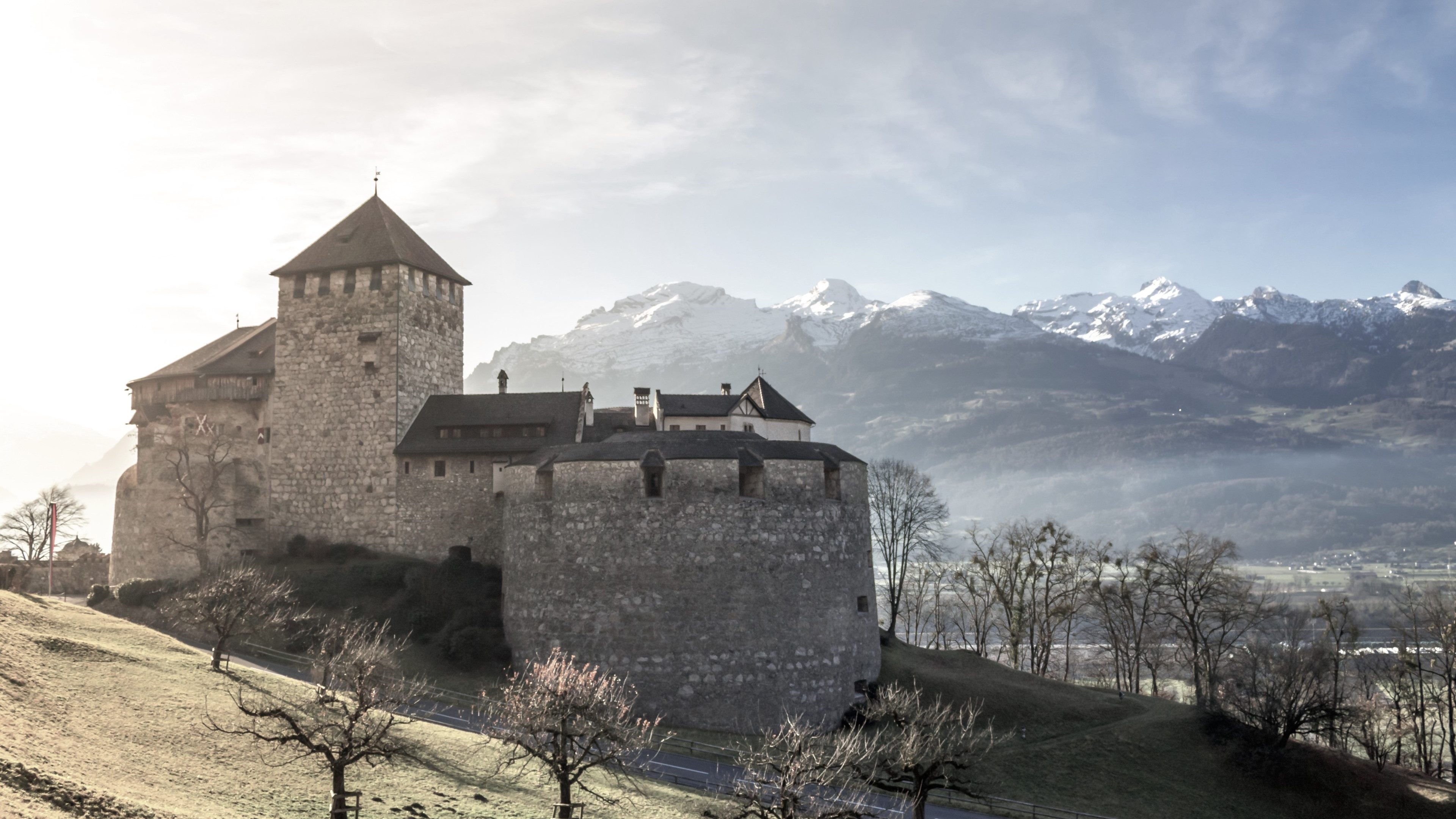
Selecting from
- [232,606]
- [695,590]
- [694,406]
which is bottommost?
[232,606]

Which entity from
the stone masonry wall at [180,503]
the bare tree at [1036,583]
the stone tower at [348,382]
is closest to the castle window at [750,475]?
the stone tower at [348,382]

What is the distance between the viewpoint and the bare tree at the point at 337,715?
2756 cm

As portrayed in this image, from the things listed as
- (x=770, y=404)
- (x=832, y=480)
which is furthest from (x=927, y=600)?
(x=832, y=480)

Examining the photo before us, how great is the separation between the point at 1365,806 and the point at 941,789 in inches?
826

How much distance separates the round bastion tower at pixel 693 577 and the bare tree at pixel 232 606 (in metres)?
11.2

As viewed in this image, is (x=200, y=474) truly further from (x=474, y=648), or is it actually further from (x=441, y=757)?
(x=441, y=757)

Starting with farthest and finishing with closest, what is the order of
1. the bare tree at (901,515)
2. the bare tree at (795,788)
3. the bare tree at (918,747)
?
the bare tree at (901,515)
the bare tree at (918,747)
the bare tree at (795,788)

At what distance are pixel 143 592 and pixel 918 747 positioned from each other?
43.2 m

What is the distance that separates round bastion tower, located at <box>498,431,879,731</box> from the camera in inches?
1839

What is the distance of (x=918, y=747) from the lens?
3566cm

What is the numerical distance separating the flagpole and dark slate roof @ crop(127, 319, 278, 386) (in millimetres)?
9010

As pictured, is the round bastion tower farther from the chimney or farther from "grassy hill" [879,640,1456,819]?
the chimney

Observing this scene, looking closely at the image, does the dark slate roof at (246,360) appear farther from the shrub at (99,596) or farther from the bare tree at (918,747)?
the bare tree at (918,747)

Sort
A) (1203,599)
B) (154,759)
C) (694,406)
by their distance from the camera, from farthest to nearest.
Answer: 1. (694,406)
2. (1203,599)
3. (154,759)
